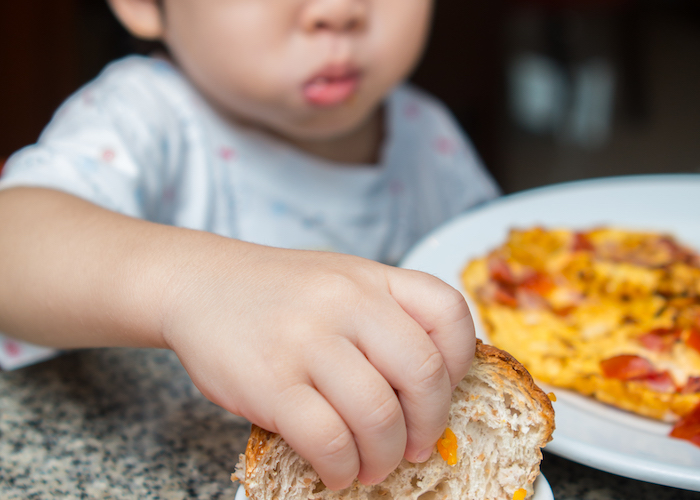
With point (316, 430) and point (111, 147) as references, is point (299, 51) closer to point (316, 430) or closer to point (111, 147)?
point (111, 147)

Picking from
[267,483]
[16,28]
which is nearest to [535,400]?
[267,483]

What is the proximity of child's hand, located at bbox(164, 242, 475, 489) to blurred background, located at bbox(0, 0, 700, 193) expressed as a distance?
3.19 ft

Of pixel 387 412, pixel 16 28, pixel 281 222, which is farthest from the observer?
pixel 16 28

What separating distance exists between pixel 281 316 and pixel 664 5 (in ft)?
18.4

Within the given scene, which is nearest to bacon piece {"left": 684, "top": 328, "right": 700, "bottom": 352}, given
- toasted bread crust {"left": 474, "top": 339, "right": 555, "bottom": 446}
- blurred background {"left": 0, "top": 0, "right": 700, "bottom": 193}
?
toasted bread crust {"left": 474, "top": 339, "right": 555, "bottom": 446}

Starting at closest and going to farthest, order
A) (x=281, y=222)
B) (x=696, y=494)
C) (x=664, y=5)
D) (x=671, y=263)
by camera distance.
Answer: (x=696, y=494)
(x=671, y=263)
(x=281, y=222)
(x=664, y=5)

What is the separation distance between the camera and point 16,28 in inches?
86.0

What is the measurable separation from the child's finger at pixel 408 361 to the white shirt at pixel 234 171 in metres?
0.45

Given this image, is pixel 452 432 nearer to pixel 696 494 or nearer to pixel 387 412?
pixel 387 412

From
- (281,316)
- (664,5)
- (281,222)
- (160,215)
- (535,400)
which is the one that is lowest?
(664,5)

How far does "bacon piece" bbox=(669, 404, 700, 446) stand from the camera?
1.71 ft

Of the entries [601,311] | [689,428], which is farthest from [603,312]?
[689,428]

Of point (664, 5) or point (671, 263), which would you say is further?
point (664, 5)

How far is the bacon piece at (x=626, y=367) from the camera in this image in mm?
600
